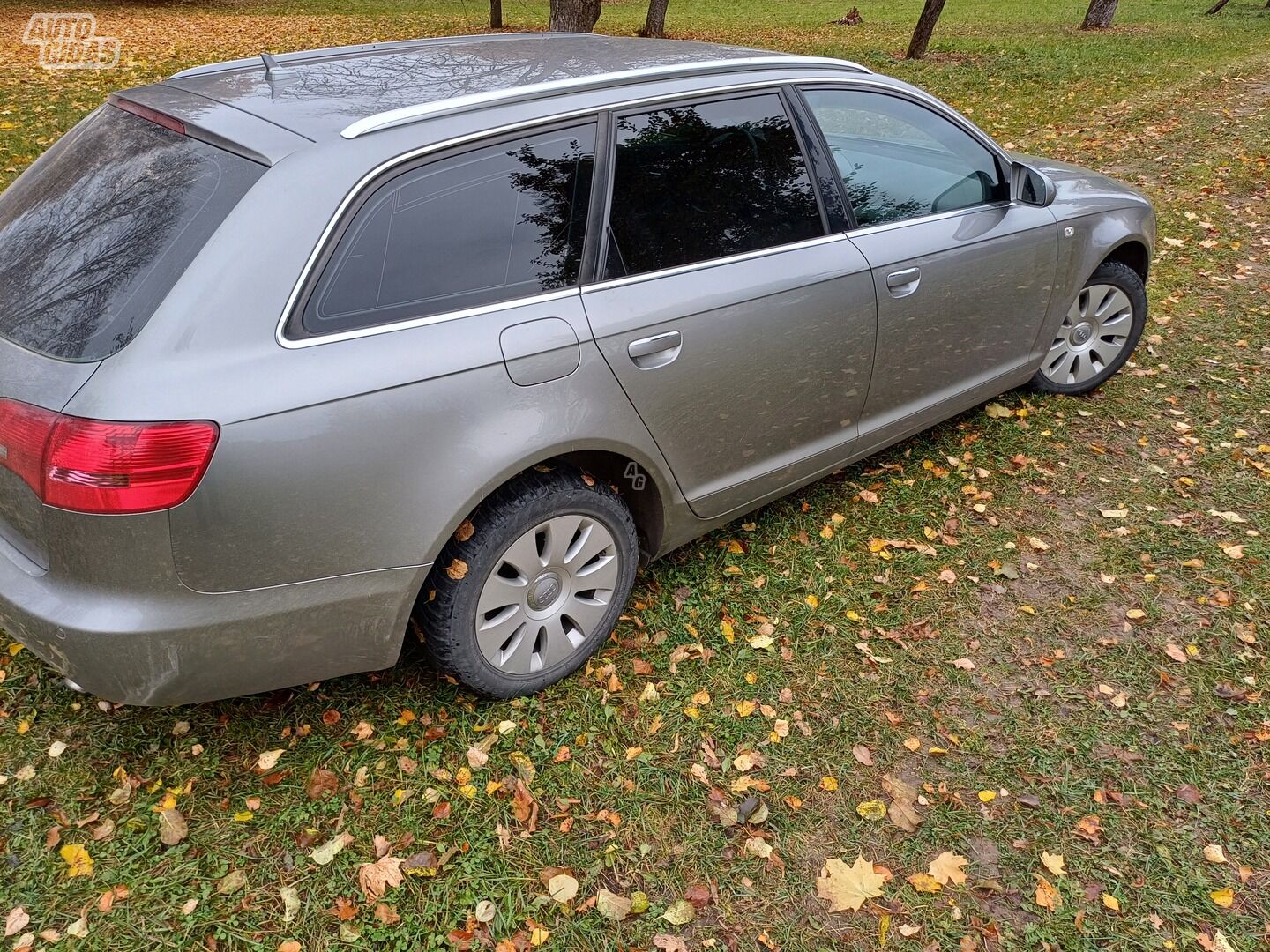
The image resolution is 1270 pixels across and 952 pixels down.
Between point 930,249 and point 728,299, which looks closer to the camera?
point 728,299

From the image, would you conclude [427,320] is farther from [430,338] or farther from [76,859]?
[76,859]

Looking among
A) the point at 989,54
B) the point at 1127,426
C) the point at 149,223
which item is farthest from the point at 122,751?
the point at 989,54

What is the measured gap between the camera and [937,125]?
151 inches

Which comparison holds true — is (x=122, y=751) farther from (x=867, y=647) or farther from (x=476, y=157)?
(x=867, y=647)

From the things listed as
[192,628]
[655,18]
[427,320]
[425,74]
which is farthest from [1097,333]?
[655,18]

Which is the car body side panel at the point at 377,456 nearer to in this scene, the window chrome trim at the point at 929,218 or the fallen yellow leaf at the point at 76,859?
the fallen yellow leaf at the point at 76,859

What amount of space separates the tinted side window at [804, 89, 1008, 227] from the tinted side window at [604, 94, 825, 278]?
254 mm

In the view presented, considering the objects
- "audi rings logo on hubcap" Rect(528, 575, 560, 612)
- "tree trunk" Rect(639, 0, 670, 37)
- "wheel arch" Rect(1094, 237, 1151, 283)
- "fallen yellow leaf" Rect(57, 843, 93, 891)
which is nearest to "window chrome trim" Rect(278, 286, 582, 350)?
"audi rings logo on hubcap" Rect(528, 575, 560, 612)

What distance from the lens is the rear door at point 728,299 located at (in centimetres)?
285

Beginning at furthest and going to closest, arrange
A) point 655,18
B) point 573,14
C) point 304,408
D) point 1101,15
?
point 1101,15 < point 655,18 < point 573,14 < point 304,408

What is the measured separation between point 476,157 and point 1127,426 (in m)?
3.75

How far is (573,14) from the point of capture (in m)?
9.61

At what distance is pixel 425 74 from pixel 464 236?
71 centimetres

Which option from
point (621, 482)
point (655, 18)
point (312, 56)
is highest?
point (312, 56)
